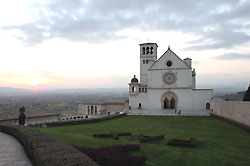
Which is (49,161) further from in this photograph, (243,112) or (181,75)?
(181,75)

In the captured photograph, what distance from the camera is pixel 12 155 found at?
1073 centimetres

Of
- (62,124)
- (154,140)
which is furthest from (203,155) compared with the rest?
(62,124)

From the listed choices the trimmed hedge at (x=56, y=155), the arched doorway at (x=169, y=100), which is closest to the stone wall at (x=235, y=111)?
the arched doorway at (x=169, y=100)

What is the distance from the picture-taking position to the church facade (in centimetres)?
4197

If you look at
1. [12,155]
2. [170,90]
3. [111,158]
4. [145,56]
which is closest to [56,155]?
[111,158]

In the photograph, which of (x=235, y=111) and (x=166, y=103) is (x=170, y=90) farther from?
(x=235, y=111)

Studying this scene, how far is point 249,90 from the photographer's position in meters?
26.8

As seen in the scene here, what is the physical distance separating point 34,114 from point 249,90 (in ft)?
109

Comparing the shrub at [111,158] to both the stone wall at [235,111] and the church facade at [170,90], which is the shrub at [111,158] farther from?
the church facade at [170,90]

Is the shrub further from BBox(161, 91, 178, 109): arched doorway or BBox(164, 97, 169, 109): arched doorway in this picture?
BBox(164, 97, 169, 109): arched doorway

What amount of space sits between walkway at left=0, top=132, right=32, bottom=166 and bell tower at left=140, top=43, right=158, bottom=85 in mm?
38043

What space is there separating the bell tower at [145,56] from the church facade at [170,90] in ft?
9.81

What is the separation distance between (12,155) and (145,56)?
41.0 m

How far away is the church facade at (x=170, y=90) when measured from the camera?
138ft
